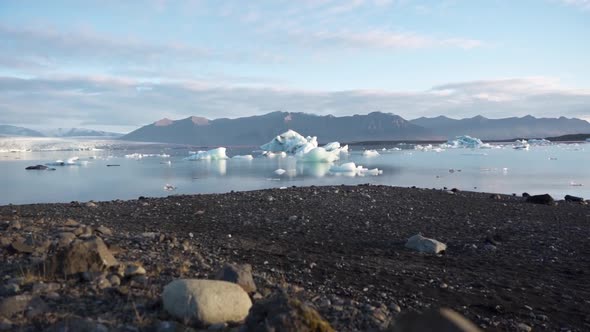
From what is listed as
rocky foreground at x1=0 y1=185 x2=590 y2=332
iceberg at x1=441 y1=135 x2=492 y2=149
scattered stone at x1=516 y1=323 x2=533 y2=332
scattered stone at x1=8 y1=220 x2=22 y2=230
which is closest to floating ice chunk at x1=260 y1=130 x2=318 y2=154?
iceberg at x1=441 y1=135 x2=492 y2=149

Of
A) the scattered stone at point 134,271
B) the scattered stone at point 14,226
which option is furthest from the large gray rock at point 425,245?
the scattered stone at point 14,226

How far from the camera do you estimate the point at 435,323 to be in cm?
216

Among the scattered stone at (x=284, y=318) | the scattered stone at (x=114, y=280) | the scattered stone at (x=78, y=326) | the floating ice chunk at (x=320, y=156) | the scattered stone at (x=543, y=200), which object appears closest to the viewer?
the scattered stone at (x=284, y=318)

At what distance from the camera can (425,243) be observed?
23.1ft

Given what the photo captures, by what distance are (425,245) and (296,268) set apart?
85.9 inches

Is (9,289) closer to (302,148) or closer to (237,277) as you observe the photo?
(237,277)

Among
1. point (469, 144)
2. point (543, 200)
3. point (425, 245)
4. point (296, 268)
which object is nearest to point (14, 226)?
point (296, 268)

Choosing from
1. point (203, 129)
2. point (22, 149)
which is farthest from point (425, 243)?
point (203, 129)

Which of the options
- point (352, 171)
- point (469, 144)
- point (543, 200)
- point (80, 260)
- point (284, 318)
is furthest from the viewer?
point (469, 144)

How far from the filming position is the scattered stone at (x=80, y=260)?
3.83 metres

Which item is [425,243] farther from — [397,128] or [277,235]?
[397,128]

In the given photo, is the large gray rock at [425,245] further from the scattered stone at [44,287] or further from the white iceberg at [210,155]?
the white iceberg at [210,155]

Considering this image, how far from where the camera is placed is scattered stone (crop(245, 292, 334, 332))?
2.72 meters

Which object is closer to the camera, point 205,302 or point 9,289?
point 205,302
